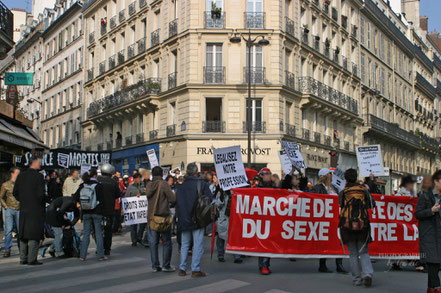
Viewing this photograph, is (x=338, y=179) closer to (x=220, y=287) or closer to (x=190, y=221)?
(x=190, y=221)

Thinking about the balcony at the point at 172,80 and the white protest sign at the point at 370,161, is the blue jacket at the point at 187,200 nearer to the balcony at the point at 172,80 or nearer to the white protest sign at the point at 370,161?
the white protest sign at the point at 370,161

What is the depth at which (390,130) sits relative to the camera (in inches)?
1854

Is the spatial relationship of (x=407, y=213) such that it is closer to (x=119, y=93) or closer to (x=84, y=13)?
(x=119, y=93)

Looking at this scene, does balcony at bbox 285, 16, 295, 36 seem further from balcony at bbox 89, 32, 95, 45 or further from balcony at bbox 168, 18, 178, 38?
balcony at bbox 89, 32, 95, 45

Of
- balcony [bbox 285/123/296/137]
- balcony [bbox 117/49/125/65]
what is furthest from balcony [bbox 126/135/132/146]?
balcony [bbox 285/123/296/137]

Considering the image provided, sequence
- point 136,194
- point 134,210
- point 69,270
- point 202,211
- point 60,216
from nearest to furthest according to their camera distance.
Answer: point 202,211 → point 69,270 → point 60,216 → point 134,210 → point 136,194

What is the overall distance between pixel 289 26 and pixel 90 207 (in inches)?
938

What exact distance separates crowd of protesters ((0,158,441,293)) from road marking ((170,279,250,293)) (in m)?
0.67

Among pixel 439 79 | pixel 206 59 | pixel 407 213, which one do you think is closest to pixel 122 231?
pixel 407 213

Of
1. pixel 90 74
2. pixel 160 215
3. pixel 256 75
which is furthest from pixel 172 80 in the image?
pixel 160 215

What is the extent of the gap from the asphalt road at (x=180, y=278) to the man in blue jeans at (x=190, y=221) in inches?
10.1

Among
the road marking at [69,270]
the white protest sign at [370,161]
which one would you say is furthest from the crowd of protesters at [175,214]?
the white protest sign at [370,161]

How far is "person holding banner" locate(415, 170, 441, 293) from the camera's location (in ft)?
21.8

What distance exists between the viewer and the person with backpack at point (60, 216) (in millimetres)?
10414
